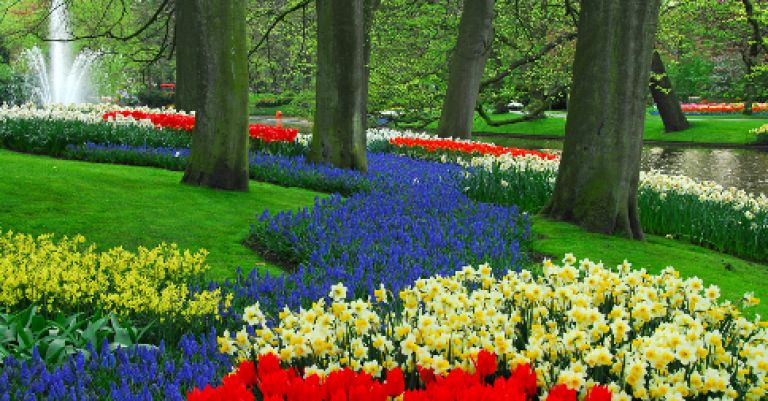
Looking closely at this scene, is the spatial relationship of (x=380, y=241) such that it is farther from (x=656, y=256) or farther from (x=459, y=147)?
(x=459, y=147)

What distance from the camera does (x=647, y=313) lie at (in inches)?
140

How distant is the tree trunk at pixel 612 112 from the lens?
360 inches

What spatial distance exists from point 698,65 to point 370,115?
29.1 m

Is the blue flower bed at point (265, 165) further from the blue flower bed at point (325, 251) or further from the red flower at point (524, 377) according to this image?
the red flower at point (524, 377)

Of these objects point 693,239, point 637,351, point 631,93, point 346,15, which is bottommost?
point 693,239

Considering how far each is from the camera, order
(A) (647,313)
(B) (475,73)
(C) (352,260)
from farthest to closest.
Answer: (B) (475,73) → (C) (352,260) → (A) (647,313)

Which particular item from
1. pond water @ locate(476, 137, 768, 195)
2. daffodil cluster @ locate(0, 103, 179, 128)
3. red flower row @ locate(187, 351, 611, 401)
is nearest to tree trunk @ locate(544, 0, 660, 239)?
red flower row @ locate(187, 351, 611, 401)

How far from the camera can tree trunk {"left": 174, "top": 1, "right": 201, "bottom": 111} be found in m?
17.3

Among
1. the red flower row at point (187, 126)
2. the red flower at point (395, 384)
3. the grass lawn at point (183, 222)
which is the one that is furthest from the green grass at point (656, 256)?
the red flower row at point (187, 126)

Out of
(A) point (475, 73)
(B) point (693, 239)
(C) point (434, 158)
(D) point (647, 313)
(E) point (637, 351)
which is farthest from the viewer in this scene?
(A) point (475, 73)

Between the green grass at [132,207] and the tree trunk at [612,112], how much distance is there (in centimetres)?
385

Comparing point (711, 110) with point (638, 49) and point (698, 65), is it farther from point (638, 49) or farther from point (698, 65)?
point (638, 49)

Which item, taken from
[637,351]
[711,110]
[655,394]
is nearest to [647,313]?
[637,351]

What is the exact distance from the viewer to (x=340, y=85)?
12.8 metres
